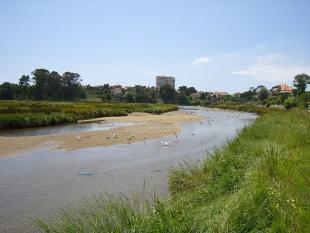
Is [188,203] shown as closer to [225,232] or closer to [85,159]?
[225,232]

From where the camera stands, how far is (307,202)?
24.1 feet

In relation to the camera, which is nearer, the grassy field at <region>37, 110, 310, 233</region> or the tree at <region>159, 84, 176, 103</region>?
the grassy field at <region>37, 110, 310, 233</region>

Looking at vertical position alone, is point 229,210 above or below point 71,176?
above

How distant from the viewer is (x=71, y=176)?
613 inches

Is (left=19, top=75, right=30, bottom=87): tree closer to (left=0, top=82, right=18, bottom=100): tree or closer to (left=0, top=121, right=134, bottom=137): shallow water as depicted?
(left=0, top=82, right=18, bottom=100): tree

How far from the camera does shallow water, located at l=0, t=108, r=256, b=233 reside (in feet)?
36.6

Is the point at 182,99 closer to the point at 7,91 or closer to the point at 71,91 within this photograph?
the point at 71,91

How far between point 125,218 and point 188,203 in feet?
8.69

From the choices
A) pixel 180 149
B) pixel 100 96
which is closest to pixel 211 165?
pixel 180 149

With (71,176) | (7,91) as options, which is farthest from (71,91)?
(71,176)

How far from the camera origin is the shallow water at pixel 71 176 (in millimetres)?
11141

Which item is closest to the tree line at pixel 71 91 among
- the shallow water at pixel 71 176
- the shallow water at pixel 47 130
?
the shallow water at pixel 47 130

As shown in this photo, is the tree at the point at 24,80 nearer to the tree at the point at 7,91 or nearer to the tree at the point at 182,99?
the tree at the point at 7,91

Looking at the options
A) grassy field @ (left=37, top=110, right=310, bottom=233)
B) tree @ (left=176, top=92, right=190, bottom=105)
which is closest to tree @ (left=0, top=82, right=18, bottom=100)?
tree @ (left=176, top=92, right=190, bottom=105)
